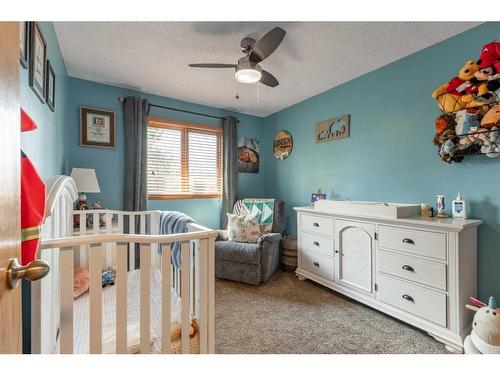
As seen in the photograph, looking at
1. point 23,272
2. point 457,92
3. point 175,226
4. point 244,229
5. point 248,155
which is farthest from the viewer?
point 248,155

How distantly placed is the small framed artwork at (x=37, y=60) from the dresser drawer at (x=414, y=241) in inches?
102

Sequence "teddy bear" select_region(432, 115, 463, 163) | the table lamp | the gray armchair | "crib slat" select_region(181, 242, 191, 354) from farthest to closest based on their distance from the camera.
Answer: the gray armchair
the table lamp
"teddy bear" select_region(432, 115, 463, 163)
"crib slat" select_region(181, 242, 191, 354)

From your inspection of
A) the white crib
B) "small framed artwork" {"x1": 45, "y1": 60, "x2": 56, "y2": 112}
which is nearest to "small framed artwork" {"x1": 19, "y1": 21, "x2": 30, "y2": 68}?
"small framed artwork" {"x1": 45, "y1": 60, "x2": 56, "y2": 112}

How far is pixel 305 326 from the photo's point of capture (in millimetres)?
1861

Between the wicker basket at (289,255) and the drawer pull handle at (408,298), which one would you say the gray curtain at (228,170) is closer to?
the wicker basket at (289,255)

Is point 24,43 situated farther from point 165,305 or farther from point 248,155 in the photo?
point 248,155

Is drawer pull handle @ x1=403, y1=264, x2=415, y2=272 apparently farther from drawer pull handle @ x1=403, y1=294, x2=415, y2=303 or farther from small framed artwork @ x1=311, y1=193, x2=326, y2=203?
small framed artwork @ x1=311, y1=193, x2=326, y2=203

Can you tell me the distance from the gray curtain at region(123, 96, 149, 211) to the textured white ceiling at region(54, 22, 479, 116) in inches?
11.0

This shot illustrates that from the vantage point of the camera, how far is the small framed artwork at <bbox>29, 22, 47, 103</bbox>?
1.25 meters

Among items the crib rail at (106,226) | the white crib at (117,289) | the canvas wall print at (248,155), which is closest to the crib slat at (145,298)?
the white crib at (117,289)

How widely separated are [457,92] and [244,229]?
2355mm

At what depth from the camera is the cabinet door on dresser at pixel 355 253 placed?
210 centimetres

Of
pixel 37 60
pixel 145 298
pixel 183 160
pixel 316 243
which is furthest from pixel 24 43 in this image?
pixel 316 243
